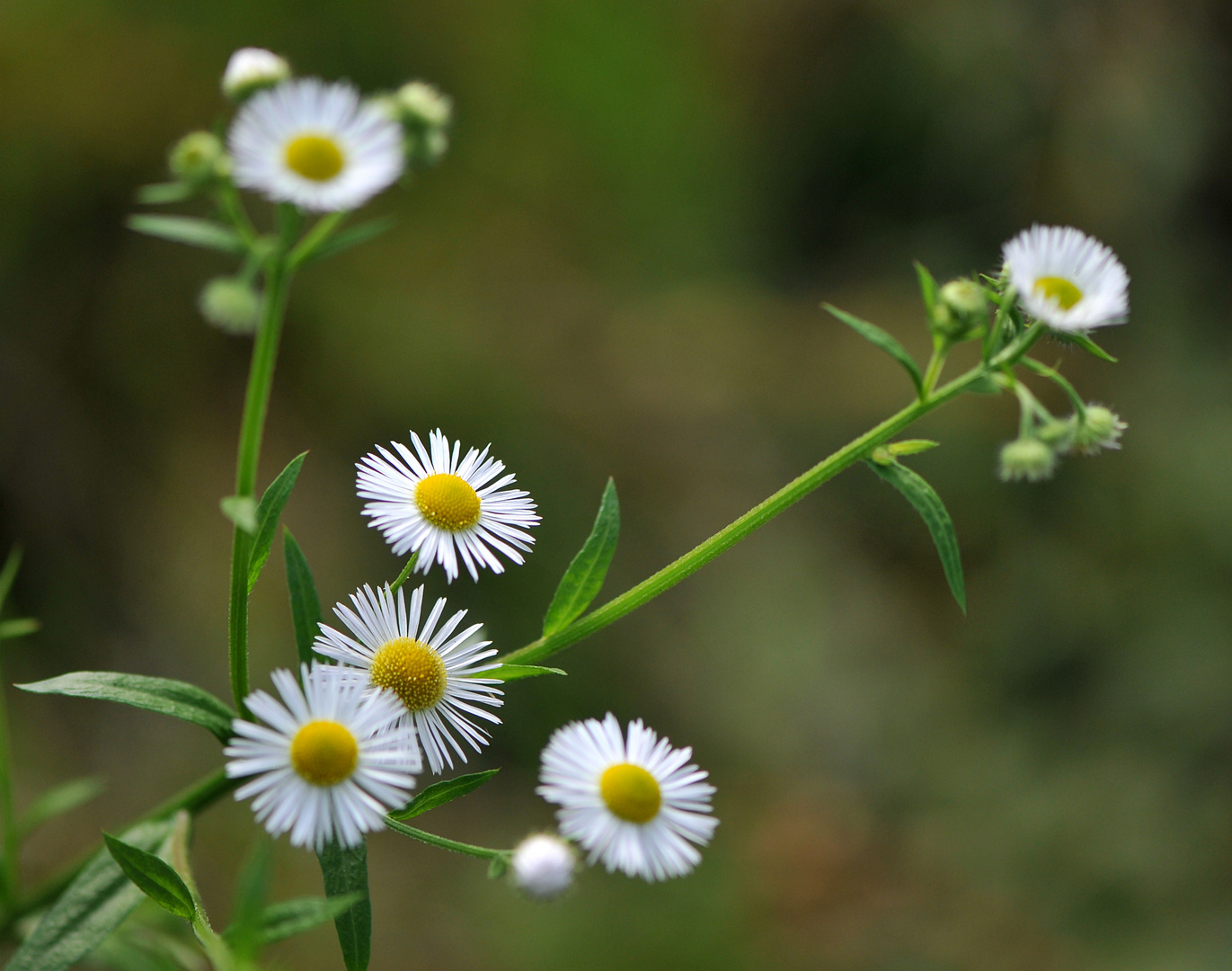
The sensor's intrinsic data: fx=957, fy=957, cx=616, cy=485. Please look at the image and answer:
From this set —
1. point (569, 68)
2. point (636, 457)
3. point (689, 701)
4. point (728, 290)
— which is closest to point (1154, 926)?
point (689, 701)

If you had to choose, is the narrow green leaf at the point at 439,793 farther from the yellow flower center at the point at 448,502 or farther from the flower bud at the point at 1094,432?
the flower bud at the point at 1094,432

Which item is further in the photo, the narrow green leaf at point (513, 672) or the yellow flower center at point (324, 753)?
the narrow green leaf at point (513, 672)

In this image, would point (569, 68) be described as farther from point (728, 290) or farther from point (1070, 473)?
point (1070, 473)

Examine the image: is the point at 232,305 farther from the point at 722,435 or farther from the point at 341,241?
the point at 722,435

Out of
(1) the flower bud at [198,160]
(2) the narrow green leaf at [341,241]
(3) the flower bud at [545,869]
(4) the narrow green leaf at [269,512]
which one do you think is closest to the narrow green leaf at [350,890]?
(3) the flower bud at [545,869]

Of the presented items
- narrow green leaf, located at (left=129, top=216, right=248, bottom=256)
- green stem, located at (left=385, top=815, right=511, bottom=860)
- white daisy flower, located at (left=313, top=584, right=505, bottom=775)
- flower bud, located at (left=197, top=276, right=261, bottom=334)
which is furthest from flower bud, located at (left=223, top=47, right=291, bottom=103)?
green stem, located at (left=385, top=815, right=511, bottom=860)

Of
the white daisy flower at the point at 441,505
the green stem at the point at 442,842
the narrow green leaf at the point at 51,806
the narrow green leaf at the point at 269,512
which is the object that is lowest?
the green stem at the point at 442,842
